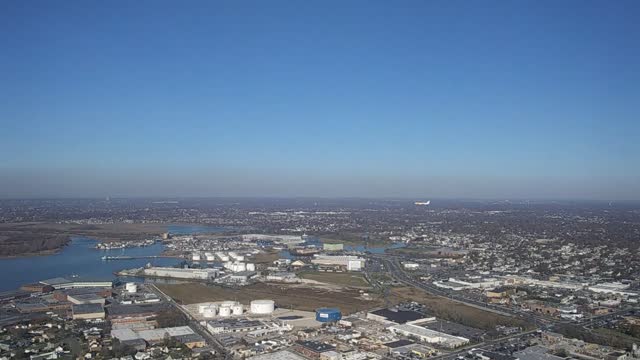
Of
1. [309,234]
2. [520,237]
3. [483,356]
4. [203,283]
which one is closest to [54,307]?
[203,283]

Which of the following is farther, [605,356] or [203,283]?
[203,283]

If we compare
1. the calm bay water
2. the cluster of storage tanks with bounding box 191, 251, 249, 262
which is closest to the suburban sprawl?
Answer: the cluster of storage tanks with bounding box 191, 251, 249, 262

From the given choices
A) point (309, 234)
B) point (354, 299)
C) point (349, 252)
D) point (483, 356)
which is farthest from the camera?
point (309, 234)

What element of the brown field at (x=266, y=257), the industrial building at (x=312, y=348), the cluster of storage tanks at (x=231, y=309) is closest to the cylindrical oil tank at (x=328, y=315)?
the cluster of storage tanks at (x=231, y=309)

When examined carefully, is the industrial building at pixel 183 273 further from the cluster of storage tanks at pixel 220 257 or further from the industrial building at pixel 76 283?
the cluster of storage tanks at pixel 220 257

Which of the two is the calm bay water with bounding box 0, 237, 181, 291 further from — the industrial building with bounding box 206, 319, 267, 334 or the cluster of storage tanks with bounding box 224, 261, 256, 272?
the industrial building with bounding box 206, 319, 267, 334

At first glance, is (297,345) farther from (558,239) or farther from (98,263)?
(558,239)
